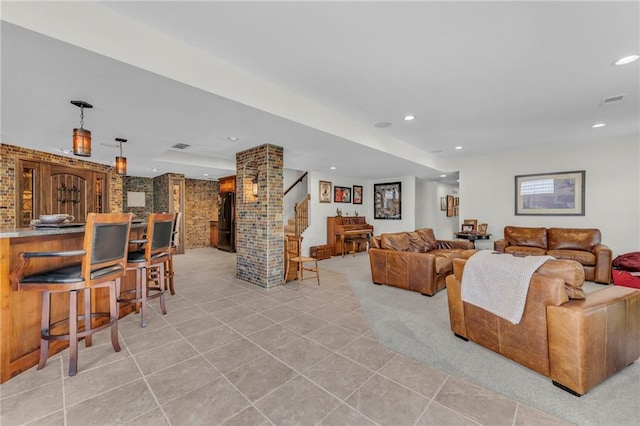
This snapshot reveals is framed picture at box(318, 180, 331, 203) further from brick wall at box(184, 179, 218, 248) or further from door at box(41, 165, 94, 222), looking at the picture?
door at box(41, 165, 94, 222)

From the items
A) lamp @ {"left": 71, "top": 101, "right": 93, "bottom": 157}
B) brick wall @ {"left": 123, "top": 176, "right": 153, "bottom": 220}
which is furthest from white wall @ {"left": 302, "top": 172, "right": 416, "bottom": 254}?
brick wall @ {"left": 123, "top": 176, "right": 153, "bottom": 220}

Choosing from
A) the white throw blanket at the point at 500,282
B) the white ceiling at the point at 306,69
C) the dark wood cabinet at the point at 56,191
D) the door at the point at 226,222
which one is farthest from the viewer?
the door at the point at 226,222

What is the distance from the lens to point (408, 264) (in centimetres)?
417

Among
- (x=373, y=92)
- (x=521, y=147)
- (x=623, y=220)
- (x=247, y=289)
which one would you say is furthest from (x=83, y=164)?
(x=623, y=220)

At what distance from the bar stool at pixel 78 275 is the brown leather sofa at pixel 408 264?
3.65 metres

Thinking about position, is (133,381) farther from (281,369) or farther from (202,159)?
(202,159)

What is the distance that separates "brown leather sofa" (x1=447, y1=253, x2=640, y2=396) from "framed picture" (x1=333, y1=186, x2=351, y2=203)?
20.6ft

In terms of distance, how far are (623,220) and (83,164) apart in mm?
11789

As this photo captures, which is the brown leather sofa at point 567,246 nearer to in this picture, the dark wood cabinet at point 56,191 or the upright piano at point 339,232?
the upright piano at point 339,232

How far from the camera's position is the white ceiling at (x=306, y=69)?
194 centimetres

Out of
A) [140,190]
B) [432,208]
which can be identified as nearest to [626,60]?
[432,208]

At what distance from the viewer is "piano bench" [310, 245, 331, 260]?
728cm

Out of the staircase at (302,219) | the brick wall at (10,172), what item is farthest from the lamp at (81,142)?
the staircase at (302,219)

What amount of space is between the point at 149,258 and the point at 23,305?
105 centimetres
